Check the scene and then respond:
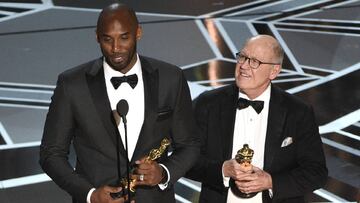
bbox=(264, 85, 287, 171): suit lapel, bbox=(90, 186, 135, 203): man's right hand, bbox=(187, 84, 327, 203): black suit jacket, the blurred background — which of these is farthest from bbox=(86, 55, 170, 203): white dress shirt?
the blurred background

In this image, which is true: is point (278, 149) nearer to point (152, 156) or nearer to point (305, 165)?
point (305, 165)

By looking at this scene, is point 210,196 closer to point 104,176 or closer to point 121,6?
point 104,176

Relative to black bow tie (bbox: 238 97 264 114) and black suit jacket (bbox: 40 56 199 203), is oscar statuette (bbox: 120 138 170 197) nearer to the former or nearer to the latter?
black suit jacket (bbox: 40 56 199 203)

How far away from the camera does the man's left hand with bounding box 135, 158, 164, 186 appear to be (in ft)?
7.60

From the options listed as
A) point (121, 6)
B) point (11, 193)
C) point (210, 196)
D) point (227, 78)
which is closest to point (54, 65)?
point (227, 78)

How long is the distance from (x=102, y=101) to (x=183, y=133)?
31 cm

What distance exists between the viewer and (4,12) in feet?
24.4

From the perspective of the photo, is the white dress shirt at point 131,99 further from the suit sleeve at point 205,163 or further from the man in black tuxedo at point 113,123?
the suit sleeve at point 205,163

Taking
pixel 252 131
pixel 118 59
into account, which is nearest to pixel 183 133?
pixel 118 59

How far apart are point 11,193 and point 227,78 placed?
2276 mm

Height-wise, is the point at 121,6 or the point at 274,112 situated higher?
the point at 121,6

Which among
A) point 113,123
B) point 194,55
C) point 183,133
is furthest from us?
point 194,55

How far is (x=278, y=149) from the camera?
9.59 feet

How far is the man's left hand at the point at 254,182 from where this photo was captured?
2.74 m
